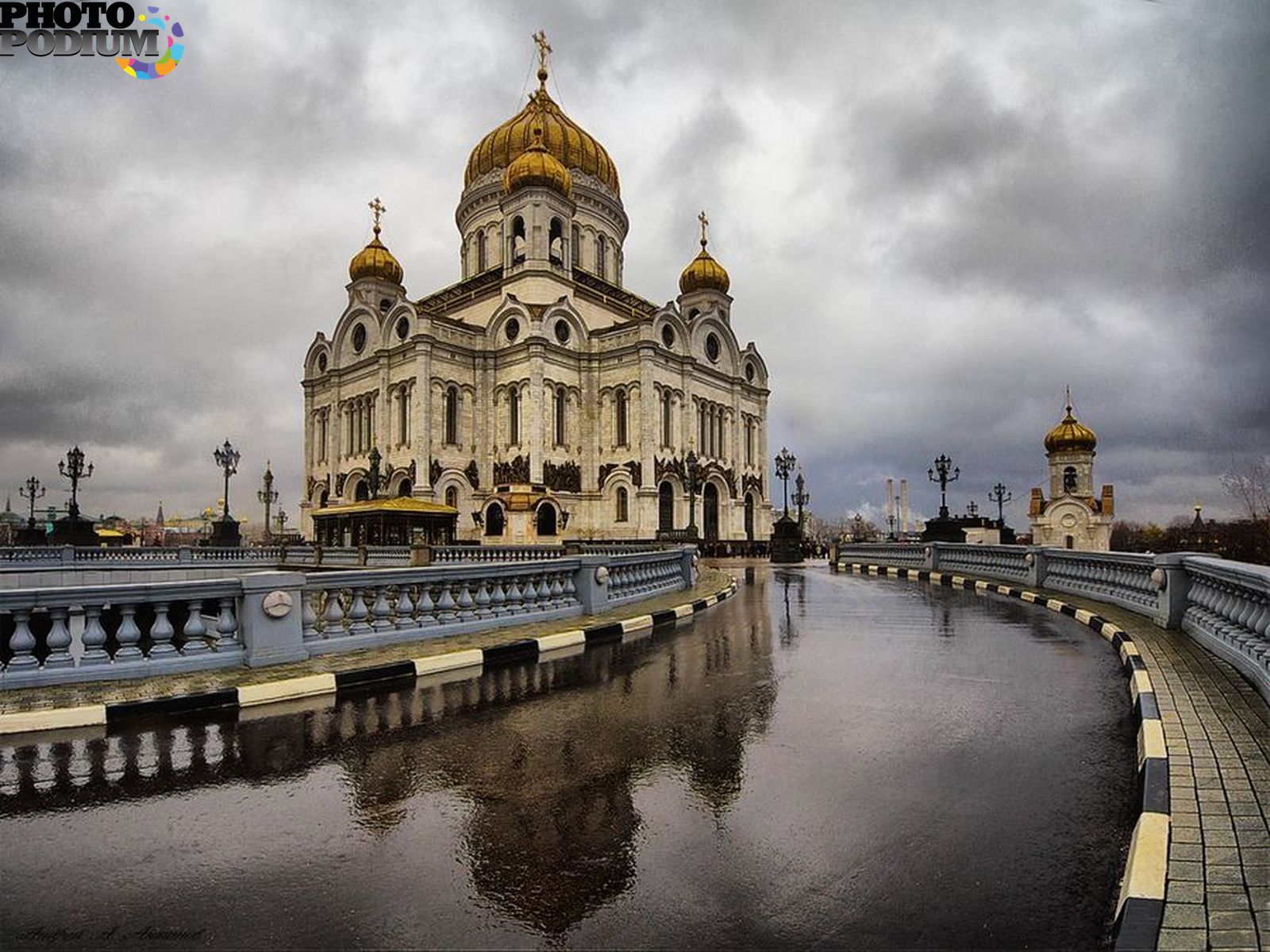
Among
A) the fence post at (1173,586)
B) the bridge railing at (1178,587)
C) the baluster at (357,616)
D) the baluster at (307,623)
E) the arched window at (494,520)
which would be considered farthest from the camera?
the arched window at (494,520)

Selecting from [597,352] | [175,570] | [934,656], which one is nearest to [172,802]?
[934,656]

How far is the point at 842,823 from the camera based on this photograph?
3.91 m

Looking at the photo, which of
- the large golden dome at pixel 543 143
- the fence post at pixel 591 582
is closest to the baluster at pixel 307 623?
the fence post at pixel 591 582

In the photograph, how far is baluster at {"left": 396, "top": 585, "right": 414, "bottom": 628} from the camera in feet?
31.4

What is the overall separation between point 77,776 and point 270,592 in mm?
3276

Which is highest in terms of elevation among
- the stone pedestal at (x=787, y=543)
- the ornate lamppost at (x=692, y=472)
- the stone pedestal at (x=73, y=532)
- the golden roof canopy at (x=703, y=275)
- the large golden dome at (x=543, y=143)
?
the large golden dome at (x=543, y=143)

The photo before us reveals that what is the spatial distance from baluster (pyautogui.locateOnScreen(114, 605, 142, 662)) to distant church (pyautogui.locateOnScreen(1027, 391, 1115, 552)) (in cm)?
5356

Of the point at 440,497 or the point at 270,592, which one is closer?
the point at 270,592

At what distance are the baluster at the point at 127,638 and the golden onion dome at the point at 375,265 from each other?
169ft

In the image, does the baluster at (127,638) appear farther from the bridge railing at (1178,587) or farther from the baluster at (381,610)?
the bridge railing at (1178,587)

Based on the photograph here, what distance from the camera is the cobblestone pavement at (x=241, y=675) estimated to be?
6.39 metres

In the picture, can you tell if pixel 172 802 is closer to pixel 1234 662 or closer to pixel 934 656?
pixel 934 656

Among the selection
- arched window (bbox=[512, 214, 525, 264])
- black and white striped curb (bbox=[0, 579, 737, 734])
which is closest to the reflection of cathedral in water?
black and white striped curb (bbox=[0, 579, 737, 734])

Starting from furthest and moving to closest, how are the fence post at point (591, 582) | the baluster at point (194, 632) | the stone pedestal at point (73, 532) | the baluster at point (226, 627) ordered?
1. the stone pedestal at point (73, 532)
2. the fence post at point (591, 582)
3. the baluster at point (226, 627)
4. the baluster at point (194, 632)
